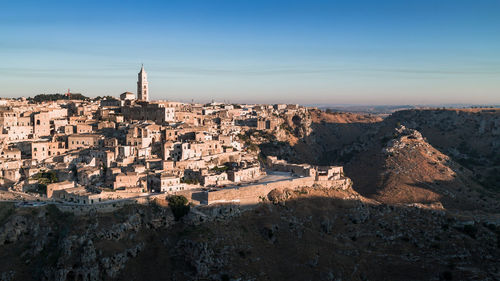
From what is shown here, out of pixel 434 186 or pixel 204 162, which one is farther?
pixel 434 186

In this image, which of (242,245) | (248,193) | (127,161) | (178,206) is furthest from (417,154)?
(127,161)

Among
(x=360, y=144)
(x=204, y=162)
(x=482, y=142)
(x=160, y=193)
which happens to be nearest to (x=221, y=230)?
(x=160, y=193)

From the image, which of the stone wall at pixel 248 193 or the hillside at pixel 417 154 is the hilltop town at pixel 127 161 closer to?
the stone wall at pixel 248 193

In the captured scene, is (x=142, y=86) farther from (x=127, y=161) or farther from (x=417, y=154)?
(x=417, y=154)

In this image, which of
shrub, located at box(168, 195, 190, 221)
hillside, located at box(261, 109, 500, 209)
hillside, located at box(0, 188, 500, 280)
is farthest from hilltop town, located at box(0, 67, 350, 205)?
hillside, located at box(261, 109, 500, 209)

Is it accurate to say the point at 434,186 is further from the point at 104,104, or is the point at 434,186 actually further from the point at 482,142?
the point at 104,104

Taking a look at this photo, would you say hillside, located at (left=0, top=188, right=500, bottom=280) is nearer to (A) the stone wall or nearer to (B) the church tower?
(A) the stone wall
